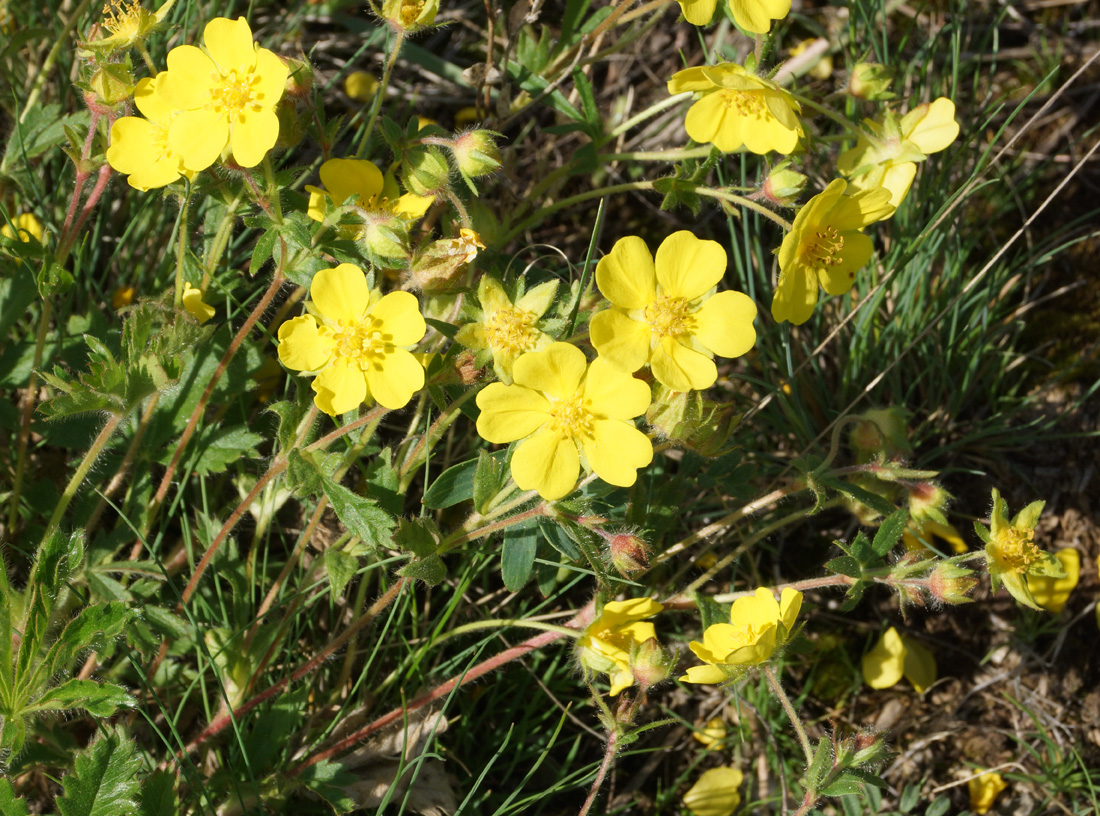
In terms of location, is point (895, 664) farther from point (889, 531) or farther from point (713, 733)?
point (889, 531)

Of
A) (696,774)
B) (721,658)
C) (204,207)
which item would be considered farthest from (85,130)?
(696,774)

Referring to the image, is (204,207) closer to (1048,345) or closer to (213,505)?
(213,505)

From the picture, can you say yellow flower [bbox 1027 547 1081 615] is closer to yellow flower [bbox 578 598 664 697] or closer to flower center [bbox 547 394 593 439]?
yellow flower [bbox 578 598 664 697]

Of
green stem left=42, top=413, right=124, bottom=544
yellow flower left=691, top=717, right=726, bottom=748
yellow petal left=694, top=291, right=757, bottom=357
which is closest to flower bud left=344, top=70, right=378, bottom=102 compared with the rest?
green stem left=42, top=413, right=124, bottom=544

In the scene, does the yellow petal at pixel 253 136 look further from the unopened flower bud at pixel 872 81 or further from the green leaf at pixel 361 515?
the unopened flower bud at pixel 872 81

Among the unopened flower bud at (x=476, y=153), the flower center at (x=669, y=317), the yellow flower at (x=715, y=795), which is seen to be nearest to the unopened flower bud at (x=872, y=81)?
the flower center at (x=669, y=317)

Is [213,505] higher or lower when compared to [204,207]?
lower
